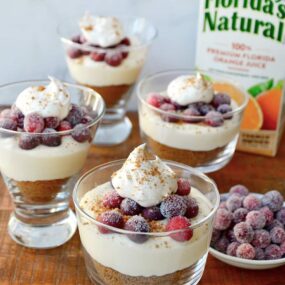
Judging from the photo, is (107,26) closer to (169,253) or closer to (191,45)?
(191,45)

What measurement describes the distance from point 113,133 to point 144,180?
633 mm

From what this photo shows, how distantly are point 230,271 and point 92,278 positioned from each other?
10.9 inches

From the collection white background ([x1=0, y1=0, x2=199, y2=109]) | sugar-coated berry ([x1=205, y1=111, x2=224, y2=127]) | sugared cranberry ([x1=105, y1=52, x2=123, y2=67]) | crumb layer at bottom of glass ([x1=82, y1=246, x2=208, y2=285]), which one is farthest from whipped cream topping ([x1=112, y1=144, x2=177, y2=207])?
white background ([x1=0, y1=0, x2=199, y2=109])

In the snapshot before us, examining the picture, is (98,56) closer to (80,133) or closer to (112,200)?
(80,133)

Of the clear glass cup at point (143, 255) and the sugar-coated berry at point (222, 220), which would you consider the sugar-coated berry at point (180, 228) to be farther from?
the sugar-coated berry at point (222, 220)

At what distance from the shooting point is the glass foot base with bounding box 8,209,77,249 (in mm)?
1313

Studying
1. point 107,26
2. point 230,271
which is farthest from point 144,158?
point 107,26

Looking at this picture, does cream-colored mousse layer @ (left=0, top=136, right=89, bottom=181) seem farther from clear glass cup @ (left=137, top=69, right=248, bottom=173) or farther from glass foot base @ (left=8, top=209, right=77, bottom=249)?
clear glass cup @ (left=137, top=69, right=248, bottom=173)

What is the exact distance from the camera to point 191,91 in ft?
4.87

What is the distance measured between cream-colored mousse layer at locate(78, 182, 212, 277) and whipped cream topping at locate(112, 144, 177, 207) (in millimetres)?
70

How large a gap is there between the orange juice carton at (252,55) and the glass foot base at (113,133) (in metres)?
0.26

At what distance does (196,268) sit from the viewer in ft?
3.67

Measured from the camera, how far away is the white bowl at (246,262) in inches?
47.4

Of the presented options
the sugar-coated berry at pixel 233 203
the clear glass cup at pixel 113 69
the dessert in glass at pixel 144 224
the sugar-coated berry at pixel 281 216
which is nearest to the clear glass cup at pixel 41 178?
the dessert in glass at pixel 144 224
